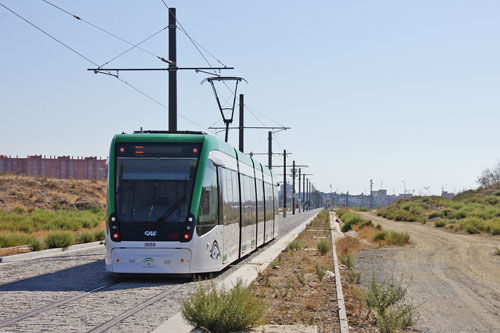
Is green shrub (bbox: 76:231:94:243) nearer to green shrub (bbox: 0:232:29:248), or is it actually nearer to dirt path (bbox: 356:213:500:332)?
green shrub (bbox: 0:232:29:248)

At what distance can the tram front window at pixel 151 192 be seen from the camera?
46.9ft

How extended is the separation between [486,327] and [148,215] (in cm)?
711

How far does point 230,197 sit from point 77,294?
5769 mm

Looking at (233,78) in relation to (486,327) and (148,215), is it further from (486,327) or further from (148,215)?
(486,327)

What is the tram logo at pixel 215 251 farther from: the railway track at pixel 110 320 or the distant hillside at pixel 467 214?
the distant hillside at pixel 467 214

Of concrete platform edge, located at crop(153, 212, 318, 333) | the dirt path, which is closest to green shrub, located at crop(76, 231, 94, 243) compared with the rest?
concrete platform edge, located at crop(153, 212, 318, 333)

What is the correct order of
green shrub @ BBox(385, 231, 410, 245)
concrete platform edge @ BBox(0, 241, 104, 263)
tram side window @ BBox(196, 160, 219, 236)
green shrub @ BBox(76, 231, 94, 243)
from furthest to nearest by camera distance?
green shrub @ BBox(385, 231, 410, 245) → green shrub @ BBox(76, 231, 94, 243) → concrete platform edge @ BBox(0, 241, 104, 263) → tram side window @ BBox(196, 160, 219, 236)

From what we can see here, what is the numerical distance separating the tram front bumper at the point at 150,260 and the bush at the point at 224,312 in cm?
484

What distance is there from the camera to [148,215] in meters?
14.3

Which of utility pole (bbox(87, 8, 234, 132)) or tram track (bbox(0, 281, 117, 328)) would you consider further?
utility pole (bbox(87, 8, 234, 132))

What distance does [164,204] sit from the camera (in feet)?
47.2

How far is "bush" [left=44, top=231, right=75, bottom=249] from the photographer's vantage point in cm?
2409

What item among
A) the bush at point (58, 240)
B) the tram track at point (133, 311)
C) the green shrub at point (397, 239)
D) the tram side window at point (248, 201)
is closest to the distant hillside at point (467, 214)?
the green shrub at point (397, 239)

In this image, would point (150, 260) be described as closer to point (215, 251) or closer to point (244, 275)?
point (215, 251)
